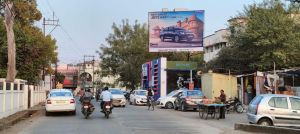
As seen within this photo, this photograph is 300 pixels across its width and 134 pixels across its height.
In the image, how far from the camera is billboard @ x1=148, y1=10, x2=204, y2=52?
4775cm

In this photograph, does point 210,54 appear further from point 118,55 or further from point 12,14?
point 12,14

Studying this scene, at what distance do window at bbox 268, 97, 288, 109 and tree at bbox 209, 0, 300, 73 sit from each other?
68.6ft

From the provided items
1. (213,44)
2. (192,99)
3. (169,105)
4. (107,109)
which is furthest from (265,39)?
(213,44)

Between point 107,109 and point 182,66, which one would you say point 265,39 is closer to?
point 182,66

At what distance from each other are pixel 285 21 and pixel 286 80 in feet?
16.1

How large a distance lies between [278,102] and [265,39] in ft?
71.2

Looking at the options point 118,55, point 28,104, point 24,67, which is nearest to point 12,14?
point 28,104

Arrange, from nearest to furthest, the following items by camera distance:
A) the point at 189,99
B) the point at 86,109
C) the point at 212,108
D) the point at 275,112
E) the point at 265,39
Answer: the point at 275,112
the point at 86,109
the point at 212,108
the point at 189,99
the point at 265,39

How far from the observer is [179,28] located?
4784 centimetres

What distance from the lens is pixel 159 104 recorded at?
37.2 m

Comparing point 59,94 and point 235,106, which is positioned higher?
point 59,94

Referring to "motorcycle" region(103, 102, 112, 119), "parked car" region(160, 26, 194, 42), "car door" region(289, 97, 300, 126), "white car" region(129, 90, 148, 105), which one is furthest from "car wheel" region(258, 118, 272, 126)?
"parked car" region(160, 26, 194, 42)

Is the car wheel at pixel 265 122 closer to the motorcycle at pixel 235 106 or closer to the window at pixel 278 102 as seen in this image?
the window at pixel 278 102

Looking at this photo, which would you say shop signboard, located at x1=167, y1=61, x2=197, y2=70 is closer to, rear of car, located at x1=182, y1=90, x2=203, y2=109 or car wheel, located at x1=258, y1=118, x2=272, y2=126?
rear of car, located at x1=182, y1=90, x2=203, y2=109
